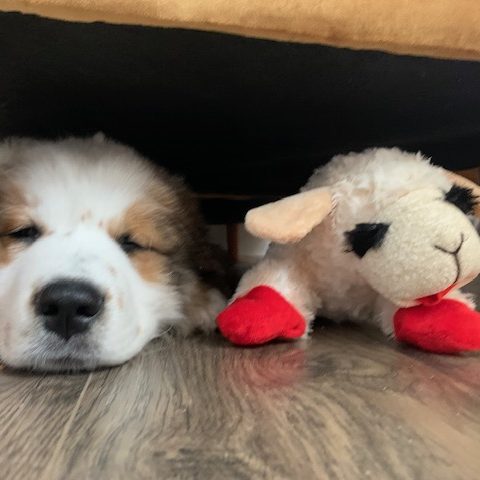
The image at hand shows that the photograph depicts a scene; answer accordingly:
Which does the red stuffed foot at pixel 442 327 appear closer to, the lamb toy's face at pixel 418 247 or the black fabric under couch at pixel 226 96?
the lamb toy's face at pixel 418 247

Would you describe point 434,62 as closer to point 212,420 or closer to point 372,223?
point 372,223

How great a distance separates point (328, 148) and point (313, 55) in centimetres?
80

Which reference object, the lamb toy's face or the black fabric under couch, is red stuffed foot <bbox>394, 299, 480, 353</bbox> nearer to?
the lamb toy's face

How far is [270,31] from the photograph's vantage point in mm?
1177

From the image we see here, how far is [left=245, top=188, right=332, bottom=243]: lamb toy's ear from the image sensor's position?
4.37ft

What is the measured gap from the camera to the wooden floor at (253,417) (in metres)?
0.82

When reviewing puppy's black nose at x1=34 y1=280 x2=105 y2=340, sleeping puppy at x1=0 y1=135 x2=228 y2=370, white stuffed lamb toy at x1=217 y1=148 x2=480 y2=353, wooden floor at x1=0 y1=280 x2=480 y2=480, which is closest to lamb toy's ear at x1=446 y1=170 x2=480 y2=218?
white stuffed lamb toy at x1=217 y1=148 x2=480 y2=353

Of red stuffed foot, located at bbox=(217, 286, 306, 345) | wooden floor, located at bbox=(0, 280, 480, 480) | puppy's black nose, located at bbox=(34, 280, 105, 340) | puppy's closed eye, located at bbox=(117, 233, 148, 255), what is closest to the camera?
wooden floor, located at bbox=(0, 280, 480, 480)

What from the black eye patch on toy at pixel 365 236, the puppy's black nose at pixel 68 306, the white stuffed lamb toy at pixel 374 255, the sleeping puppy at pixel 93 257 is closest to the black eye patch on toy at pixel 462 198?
the white stuffed lamb toy at pixel 374 255

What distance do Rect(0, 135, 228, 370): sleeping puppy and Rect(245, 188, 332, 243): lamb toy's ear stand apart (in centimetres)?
29

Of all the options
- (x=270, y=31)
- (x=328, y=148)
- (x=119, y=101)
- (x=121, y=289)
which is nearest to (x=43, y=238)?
(x=121, y=289)

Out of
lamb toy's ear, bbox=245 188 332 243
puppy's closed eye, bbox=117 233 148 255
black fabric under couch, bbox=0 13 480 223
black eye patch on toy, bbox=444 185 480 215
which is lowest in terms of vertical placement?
puppy's closed eye, bbox=117 233 148 255

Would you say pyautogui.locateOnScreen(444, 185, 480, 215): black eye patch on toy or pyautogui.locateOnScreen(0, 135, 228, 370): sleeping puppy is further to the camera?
pyautogui.locateOnScreen(444, 185, 480, 215): black eye patch on toy

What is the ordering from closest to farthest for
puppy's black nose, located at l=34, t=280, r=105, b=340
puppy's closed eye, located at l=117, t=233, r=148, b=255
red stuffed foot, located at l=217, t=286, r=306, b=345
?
puppy's black nose, located at l=34, t=280, r=105, b=340 < red stuffed foot, located at l=217, t=286, r=306, b=345 < puppy's closed eye, located at l=117, t=233, r=148, b=255
